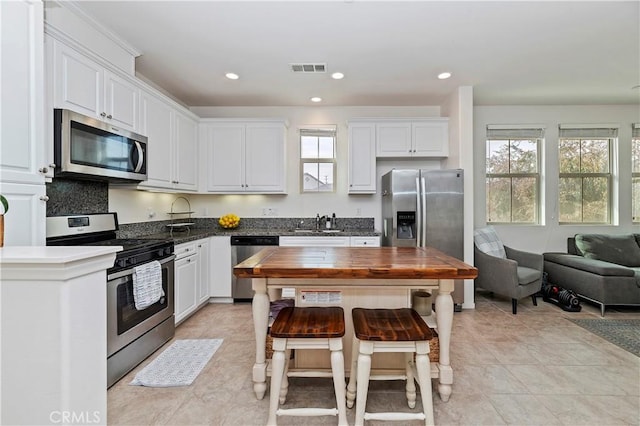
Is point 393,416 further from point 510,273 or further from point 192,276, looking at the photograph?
point 510,273

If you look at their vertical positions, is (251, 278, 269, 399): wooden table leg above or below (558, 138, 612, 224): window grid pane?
below

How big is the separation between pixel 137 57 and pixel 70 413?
10.5ft

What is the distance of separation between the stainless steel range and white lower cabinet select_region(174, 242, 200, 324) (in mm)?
217

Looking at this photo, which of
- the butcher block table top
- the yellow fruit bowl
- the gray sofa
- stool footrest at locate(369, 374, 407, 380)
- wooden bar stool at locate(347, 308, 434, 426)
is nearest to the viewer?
wooden bar stool at locate(347, 308, 434, 426)

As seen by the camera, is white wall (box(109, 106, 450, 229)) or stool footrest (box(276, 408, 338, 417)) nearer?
stool footrest (box(276, 408, 338, 417))

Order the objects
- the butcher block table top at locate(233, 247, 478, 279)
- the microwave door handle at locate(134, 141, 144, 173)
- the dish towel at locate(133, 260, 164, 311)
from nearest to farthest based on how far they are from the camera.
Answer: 1. the butcher block table top at locate(233, 247, 478, 279)
2. the dish towel at locate(133, 260, 164, 311)
3. the microwave door handle at locate(134, 141, 144, 173)

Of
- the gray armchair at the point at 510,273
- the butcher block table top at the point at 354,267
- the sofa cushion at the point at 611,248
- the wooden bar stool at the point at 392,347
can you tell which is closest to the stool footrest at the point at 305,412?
the wooden bar stool at the point at 392,347

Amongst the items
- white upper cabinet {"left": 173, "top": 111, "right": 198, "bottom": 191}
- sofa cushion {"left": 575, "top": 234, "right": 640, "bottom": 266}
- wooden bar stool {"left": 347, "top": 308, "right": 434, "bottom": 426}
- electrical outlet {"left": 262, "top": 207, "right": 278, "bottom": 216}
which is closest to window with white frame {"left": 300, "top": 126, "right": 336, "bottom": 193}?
electrical outlet {"left": 262, "top": 207, "right": 278, "bottom": 216}

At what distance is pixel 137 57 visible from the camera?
305 cm

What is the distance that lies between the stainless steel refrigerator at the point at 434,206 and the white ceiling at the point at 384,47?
3.83 ft

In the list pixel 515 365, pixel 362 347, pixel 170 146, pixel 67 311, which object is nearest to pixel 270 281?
pixel 362 347

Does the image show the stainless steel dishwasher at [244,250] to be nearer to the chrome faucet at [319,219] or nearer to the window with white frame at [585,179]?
the chrome faucet at [319,219]

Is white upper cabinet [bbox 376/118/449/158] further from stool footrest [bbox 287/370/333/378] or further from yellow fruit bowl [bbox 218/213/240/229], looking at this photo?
stool footrest [bbox 287/370/333/378]

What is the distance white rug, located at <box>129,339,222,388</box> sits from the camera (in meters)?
2.15
